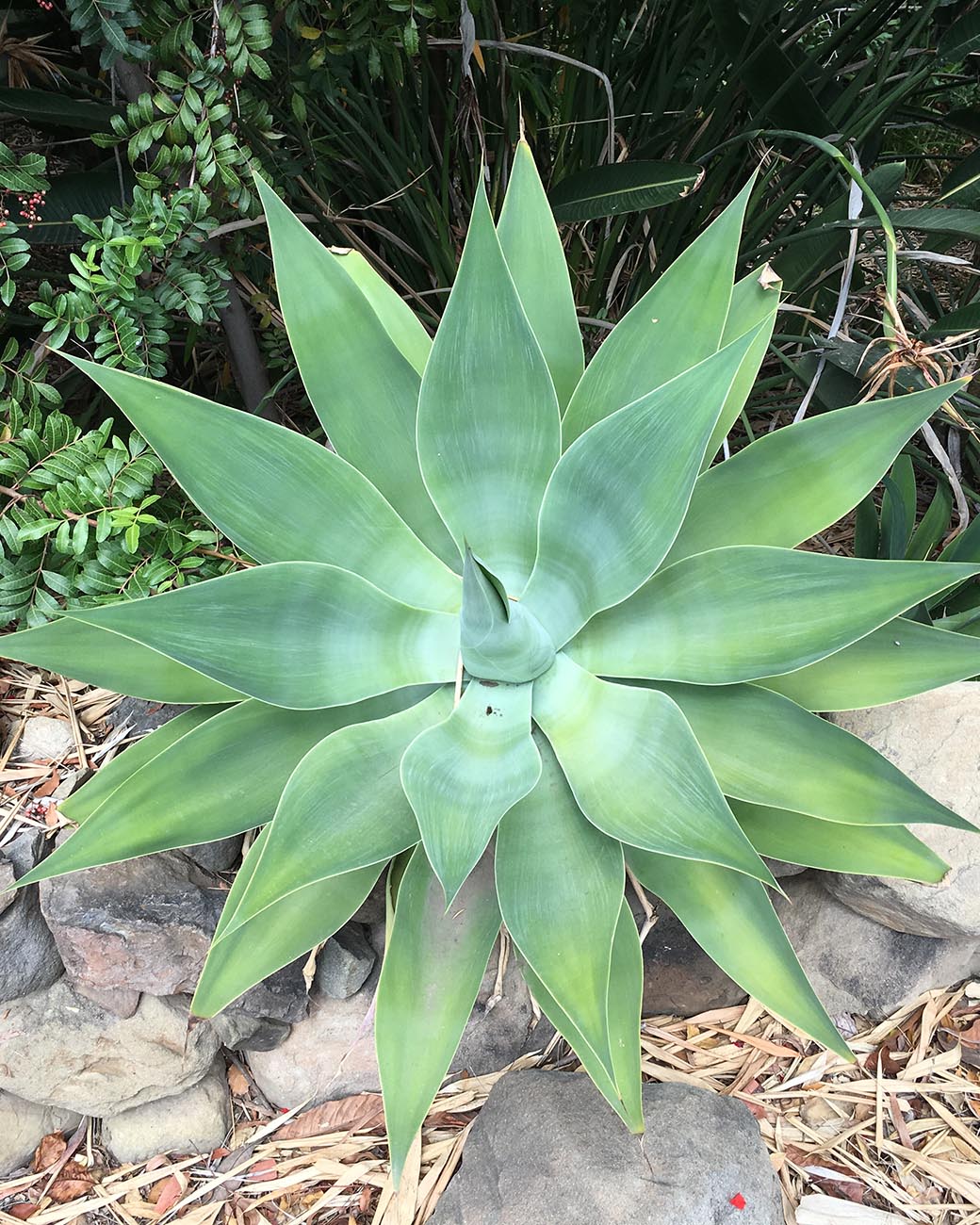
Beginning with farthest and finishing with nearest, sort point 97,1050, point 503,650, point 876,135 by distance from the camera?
point 876,135
point 97,1050
point 503,650

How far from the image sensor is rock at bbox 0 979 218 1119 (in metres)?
1.03

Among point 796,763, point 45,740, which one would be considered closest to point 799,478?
point 796,763

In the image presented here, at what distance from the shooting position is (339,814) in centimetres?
71

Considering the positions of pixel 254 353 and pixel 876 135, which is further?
pixel 876 135

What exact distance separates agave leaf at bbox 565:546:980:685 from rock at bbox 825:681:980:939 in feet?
1.19

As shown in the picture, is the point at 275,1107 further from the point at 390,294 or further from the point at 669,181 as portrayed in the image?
the point at 669,181

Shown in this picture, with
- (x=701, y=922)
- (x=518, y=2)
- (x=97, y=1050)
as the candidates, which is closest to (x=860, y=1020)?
(x=701, y=922)

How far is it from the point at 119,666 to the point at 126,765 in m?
0.10

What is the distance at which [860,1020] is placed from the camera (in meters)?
1.14

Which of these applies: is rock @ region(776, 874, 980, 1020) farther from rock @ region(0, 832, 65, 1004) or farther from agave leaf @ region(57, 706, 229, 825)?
rock @ region(0, 832, 65, 1004)

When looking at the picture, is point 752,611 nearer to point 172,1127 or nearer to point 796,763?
point 796,763

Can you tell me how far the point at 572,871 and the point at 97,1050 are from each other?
691mm

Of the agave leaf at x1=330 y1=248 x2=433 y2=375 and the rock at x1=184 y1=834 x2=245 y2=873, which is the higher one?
the agave leaf at x1=330 y1=248 x2=433 y2=375

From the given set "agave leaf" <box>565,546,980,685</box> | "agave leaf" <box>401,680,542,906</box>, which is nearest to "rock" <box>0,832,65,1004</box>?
"agave leaf" <box>401,680,542,906</box>
